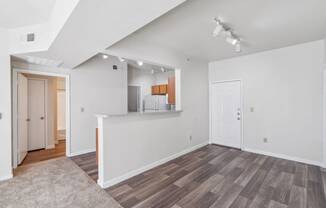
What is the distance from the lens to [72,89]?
362 centimetres

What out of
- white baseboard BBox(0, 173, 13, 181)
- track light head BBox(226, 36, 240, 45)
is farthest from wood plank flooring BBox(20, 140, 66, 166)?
track light head BBox(226, 36, 240, 45)

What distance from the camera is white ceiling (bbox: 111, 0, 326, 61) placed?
1933mm

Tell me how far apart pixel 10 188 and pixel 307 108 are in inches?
226

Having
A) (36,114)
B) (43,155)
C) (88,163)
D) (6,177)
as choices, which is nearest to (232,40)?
(88,163)

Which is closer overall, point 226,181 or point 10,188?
point 10,188

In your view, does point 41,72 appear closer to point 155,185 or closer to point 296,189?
point 155,185

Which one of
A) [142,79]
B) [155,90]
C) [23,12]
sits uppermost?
[23,12]

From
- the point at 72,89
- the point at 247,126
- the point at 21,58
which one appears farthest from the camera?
the point at 247,126

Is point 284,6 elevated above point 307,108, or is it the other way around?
point 284,6

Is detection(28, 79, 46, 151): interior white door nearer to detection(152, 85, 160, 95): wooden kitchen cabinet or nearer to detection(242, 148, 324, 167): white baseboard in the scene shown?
detection(152, 85, 160, 95): wooden kitchen cabinet

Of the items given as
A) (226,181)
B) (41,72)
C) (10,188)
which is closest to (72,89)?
(41,72)

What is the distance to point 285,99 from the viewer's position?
3.46 meters

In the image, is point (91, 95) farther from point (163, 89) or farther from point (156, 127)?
point (163, 89)

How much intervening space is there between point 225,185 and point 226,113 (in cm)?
246
